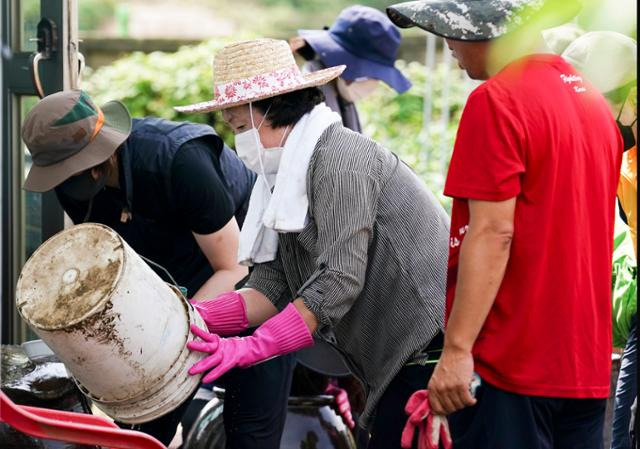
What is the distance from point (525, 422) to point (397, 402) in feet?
1.75

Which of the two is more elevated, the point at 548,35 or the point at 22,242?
the point at 548,35

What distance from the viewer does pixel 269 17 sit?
59.7ft

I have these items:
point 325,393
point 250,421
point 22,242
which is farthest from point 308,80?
point 22,242

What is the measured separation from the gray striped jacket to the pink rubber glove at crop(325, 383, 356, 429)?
39.9 inches

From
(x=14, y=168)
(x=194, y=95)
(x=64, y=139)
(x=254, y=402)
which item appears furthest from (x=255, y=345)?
(x=194, y=95)

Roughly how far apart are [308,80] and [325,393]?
148 centimetres

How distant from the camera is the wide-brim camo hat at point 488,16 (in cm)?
223

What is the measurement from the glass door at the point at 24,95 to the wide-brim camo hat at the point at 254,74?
0.99 m

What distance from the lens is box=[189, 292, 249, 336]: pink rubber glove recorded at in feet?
9.28

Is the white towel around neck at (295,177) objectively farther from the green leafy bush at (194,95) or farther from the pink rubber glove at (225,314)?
the green leafy bush at (194,95)

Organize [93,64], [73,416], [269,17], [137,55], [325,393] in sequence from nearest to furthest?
1. [73,416]
2. [325,393]
3. [137,55]
4. [93,64]
5. [269,17]

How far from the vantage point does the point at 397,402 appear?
8.86 ft

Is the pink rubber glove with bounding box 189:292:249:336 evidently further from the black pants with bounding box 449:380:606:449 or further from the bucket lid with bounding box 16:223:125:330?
the black pants with bounding box 449:380:606:449

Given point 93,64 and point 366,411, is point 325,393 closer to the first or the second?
point 366,411
